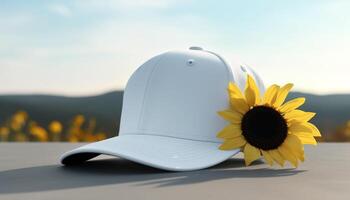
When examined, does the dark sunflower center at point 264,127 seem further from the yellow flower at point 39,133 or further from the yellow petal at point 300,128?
the yellow flower at point 39,133

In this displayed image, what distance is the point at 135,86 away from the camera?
3.49 metres

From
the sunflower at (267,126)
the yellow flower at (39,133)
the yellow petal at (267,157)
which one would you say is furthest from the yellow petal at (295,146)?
the yellow flower at (39,133)

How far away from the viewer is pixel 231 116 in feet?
10.5

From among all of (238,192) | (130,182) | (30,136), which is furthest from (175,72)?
(30,136)

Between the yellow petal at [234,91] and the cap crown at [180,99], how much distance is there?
84 millimetres

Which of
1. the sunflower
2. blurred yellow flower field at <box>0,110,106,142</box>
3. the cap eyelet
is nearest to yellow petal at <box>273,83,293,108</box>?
the sunflower

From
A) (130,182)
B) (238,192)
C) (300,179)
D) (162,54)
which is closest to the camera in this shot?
(238,192)

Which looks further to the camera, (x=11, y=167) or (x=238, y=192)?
(x=11, y=167)

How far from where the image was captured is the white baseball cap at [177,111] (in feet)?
9.88

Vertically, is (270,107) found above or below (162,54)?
below

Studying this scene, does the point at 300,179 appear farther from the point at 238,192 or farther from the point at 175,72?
the point at 175,72

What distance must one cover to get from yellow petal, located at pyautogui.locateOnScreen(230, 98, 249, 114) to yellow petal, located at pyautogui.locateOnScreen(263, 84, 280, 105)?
0.13 metres

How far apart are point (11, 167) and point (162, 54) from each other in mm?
1154

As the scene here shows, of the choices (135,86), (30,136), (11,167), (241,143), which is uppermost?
(135,86)
